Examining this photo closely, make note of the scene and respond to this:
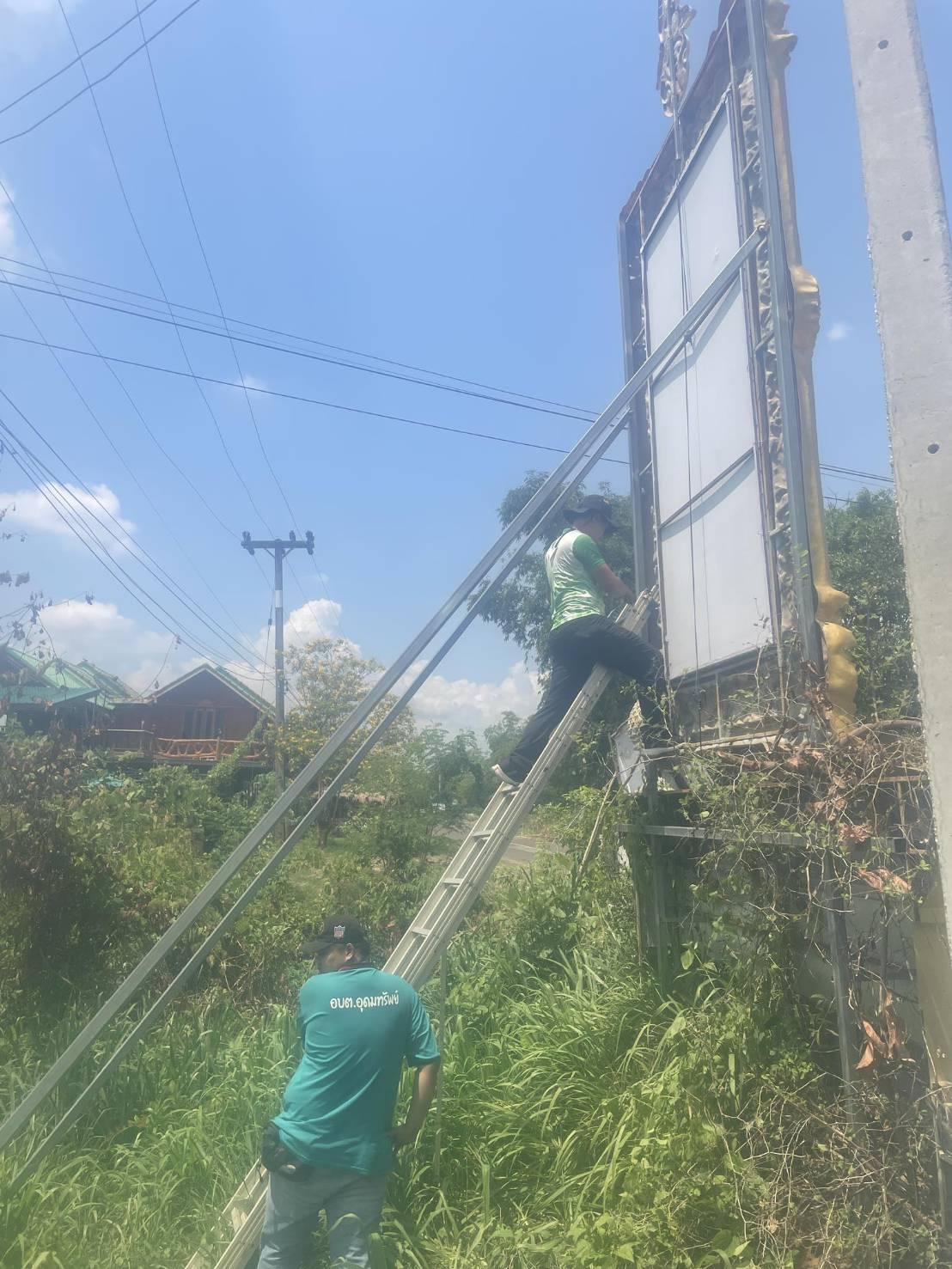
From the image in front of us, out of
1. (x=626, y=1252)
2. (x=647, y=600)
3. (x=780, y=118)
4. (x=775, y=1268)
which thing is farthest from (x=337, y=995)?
(x=780, y=118)

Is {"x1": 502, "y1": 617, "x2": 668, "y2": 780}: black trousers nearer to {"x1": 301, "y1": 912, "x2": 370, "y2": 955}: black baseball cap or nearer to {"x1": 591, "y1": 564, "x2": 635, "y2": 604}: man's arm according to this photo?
{"x1": 591, "y1": 564, "x2": 635, "y2": 604}: man's arm

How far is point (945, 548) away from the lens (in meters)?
2.27

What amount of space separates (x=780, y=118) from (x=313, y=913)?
670 cm

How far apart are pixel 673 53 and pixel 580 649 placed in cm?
396

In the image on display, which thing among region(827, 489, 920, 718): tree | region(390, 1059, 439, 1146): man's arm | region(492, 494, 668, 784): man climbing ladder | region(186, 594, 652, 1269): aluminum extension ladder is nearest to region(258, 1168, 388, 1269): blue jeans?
region(390, 1059, 439, 1146): man's arm

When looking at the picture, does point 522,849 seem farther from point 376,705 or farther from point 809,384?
point 809,384

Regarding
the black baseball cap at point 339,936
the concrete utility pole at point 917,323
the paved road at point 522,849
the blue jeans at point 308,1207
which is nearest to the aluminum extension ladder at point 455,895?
the blue jeans at point 308,1207

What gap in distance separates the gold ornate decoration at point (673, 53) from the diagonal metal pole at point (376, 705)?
1.85 meters

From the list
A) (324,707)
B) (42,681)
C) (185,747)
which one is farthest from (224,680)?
(42,681)

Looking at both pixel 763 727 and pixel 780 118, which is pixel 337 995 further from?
pixel 780 118

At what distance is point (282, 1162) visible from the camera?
9.86 feet

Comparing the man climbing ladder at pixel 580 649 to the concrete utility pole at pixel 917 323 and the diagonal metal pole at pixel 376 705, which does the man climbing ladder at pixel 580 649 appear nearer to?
the diagonal metal pole at pixel 376 705

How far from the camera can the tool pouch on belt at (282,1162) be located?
2.99m

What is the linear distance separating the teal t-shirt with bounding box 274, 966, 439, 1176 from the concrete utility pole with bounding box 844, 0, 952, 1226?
74.0 inches
